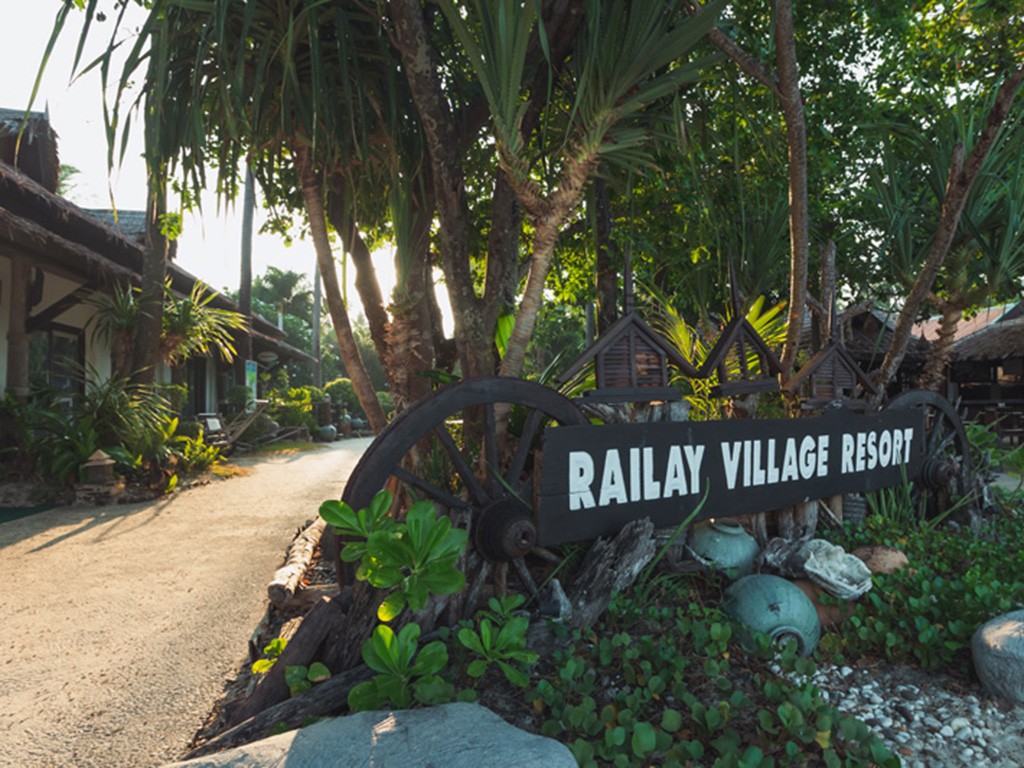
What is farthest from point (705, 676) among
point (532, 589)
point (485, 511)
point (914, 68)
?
point (914, 68)

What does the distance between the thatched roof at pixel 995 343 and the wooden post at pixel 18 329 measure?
625 inches

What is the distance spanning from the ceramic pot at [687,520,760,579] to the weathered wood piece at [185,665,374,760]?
1915 mm

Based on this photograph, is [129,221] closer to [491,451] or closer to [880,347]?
[491,451]

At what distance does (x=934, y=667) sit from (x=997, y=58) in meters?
3.83

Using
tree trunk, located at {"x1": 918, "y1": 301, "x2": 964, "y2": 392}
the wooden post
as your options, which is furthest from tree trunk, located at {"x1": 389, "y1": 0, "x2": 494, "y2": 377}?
the wooden post

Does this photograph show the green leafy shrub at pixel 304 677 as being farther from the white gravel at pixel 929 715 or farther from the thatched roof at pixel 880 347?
the thatched roof at pixel 880 347

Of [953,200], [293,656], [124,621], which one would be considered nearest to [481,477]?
[293,656]

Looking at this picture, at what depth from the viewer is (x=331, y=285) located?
416 cm

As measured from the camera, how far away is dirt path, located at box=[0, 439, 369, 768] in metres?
2.43

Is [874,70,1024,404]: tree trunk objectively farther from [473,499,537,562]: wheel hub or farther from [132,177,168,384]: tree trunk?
[132,177,168,384]: tree trunk

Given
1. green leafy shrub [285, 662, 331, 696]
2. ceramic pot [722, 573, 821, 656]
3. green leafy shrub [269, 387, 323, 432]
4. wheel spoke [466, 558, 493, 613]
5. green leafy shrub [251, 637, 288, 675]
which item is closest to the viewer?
green leafy shrub [285, 662, 331, 696]

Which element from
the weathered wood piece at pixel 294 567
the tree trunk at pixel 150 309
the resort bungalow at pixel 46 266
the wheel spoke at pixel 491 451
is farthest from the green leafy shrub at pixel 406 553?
the tree trunk at pixel 150 309

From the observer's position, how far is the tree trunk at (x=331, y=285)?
3.96 metres

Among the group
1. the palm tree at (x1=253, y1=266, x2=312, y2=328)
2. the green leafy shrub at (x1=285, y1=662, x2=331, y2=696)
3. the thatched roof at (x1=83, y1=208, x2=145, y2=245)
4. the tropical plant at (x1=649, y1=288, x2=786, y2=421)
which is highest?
the palm tree at (x1=253, y1=266, x2=312, y2=328)
